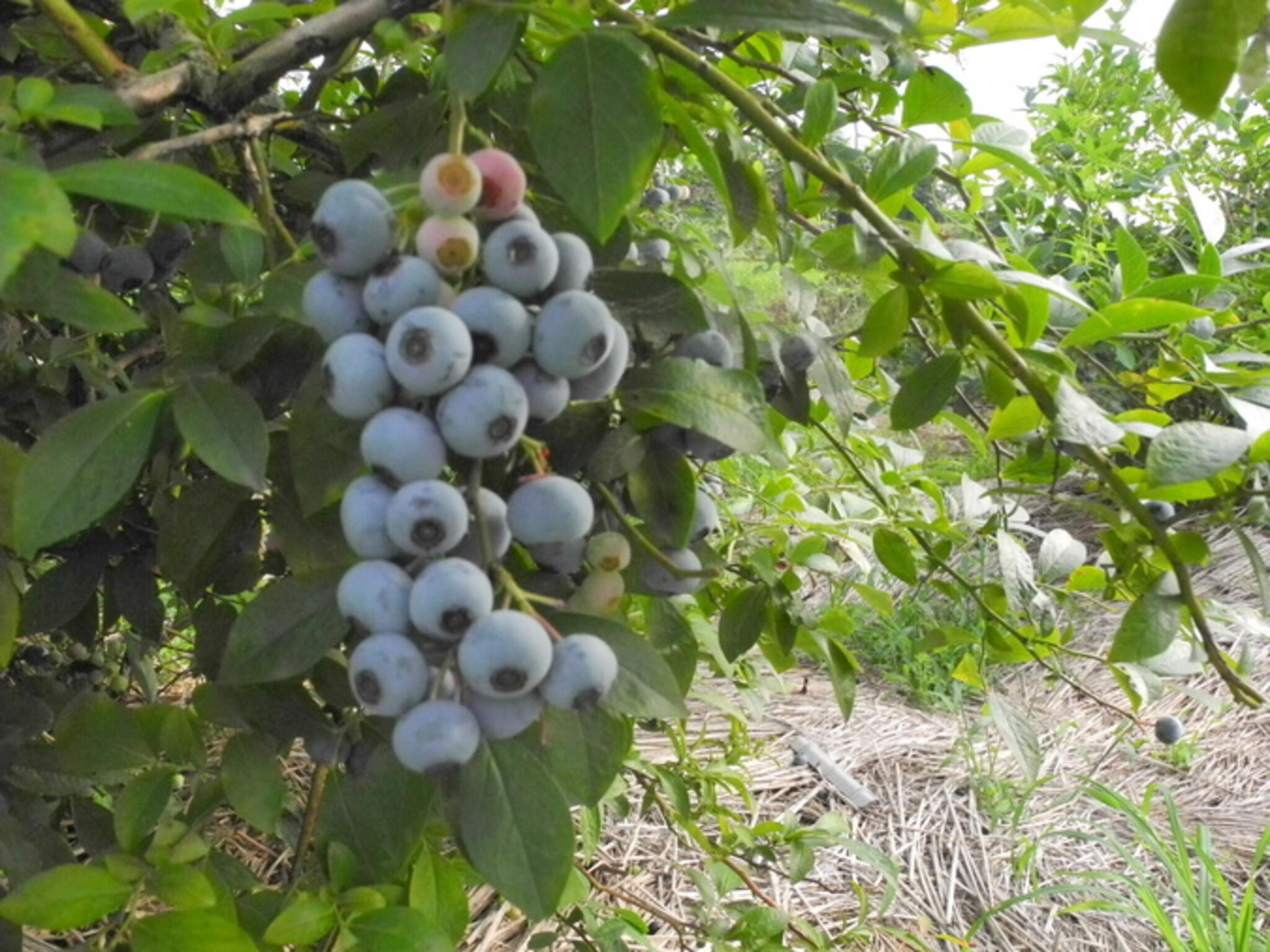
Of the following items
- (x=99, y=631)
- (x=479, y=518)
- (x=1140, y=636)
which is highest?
(x=479, y=518)

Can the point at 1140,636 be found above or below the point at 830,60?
below

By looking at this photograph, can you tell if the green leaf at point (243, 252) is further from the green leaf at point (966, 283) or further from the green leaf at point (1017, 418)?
the green leaf at point (1017, 418)

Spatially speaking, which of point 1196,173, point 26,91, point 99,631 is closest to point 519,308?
point 26,91

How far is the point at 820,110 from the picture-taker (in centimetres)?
62

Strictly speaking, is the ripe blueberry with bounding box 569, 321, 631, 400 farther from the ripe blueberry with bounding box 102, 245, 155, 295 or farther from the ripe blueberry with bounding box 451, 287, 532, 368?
the ripe blueberry with bounding box 102, 245, 155, 295

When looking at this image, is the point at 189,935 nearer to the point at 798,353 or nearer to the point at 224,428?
the point at 224,428

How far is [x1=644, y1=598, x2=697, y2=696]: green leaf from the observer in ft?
2.08

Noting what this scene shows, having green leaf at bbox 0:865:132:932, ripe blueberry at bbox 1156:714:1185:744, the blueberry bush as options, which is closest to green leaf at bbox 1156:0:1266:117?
the blueberry bush

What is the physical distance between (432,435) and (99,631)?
2.91 ft

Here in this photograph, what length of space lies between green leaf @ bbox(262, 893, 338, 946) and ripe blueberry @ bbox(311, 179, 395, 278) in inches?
14.0

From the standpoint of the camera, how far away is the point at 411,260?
15.1 inches

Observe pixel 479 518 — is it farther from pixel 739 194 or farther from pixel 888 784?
pixel 888 784

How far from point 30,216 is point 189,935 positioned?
1.23ft

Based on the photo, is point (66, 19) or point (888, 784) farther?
point (888, 784)
